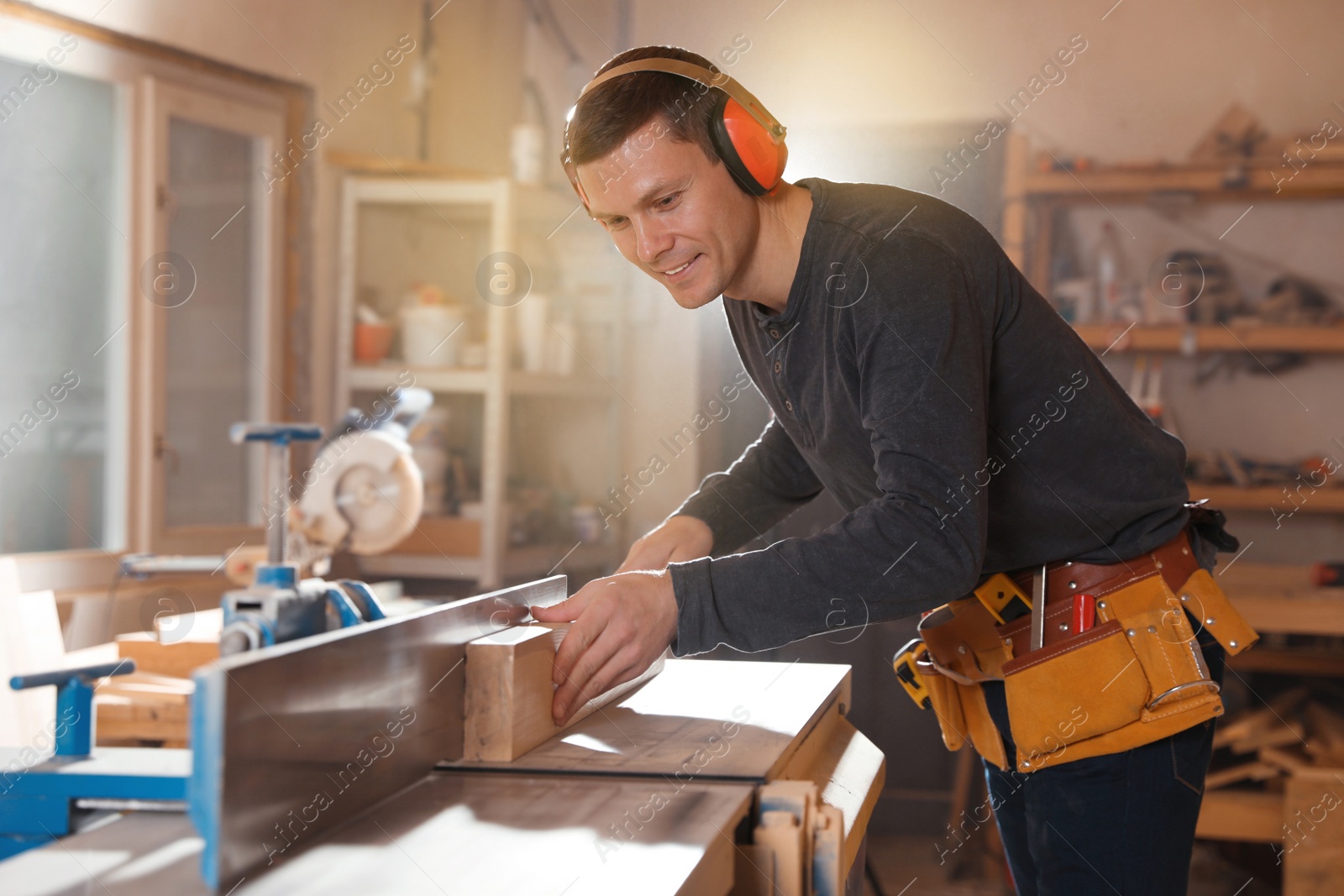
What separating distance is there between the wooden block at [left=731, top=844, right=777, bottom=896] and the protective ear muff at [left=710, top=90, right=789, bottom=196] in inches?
25.9

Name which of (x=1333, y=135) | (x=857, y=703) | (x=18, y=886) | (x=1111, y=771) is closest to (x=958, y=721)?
(x=1111, y=771)

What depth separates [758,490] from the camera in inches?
60.1

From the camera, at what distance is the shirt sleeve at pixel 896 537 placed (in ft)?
3.13

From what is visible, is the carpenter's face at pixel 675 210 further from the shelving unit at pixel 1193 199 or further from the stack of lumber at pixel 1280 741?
the stack of lumber at pixel 1280 741

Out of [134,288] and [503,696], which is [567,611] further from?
[134,288]

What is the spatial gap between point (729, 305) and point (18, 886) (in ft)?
3.14

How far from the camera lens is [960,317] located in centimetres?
100

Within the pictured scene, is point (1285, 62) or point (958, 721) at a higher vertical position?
point (1285, 62)

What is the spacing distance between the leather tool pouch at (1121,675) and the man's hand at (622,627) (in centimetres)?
50

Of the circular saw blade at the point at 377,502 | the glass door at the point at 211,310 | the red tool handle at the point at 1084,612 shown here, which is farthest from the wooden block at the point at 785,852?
the glass door at the point at 211,310

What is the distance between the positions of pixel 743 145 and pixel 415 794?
2.31ft

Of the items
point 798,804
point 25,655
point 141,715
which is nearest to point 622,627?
point 798,804

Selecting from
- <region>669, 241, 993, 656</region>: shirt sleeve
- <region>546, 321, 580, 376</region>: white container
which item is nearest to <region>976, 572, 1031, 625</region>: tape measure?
<region>669, 241, 993, 656</region>: shirt sleeve

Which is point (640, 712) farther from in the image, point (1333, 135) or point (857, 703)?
point (1333, 135)
